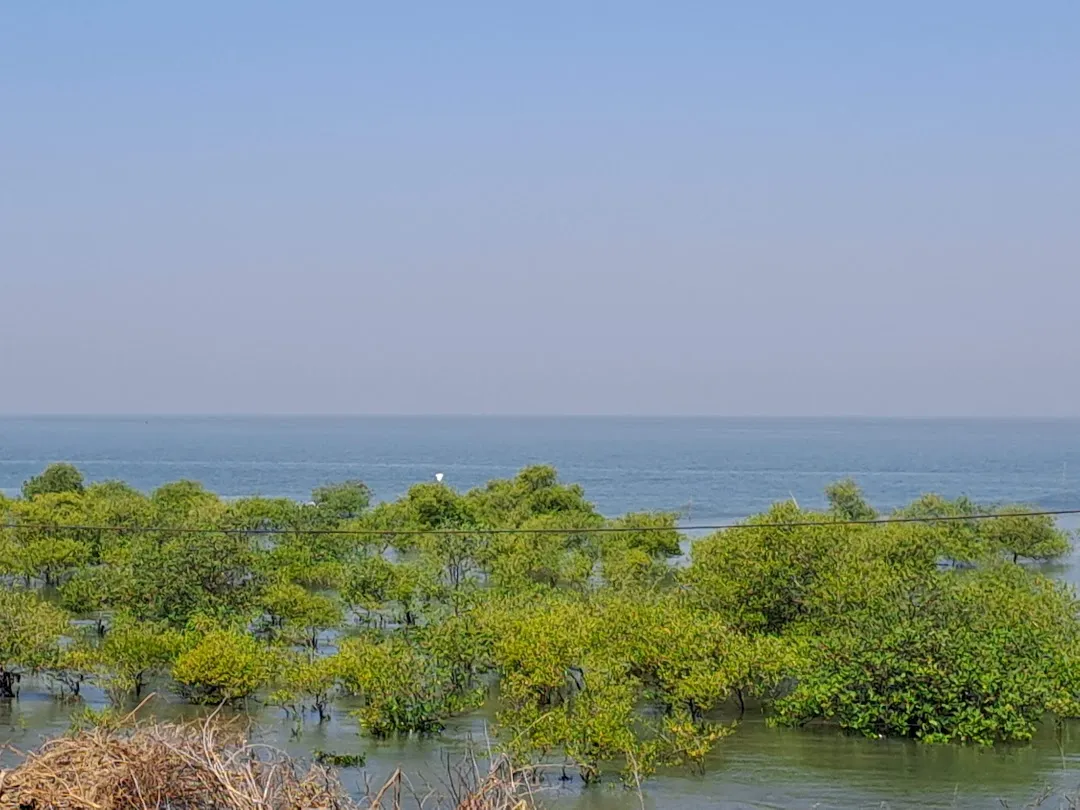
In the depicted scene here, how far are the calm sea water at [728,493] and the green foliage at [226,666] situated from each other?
0.90 m

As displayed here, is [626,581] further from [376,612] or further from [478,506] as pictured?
[478,506]

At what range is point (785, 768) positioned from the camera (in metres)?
21.7

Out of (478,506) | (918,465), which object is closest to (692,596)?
(478,506)

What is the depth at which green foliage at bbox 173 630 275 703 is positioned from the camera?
79.7ft

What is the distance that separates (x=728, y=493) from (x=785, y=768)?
283 ft

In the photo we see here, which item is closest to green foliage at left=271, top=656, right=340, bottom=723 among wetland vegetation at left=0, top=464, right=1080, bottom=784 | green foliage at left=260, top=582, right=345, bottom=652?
wetland vegetation at left=0, top=464, right=1080, bottom=784

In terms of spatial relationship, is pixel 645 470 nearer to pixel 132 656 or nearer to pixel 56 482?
pixel 56 482

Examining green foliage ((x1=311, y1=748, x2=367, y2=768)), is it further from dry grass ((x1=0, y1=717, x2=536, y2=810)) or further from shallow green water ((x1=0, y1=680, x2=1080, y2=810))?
dry grass ((x1=0, y1=717, x2=536, y2=810))

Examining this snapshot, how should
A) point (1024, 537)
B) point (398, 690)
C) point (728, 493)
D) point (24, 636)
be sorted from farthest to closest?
point (728, 493) → point (1024, 537) → point (24, 636) → point (398, 690)

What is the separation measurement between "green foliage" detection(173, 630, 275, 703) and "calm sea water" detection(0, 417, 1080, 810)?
0.90 m

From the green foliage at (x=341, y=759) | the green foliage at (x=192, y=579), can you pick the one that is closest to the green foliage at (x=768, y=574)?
the green foliage at (x=341, y=759)

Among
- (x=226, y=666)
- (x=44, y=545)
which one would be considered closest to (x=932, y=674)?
(x=226, y=666)

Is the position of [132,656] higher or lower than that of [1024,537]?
lower

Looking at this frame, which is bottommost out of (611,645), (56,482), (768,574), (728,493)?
(728,493)
